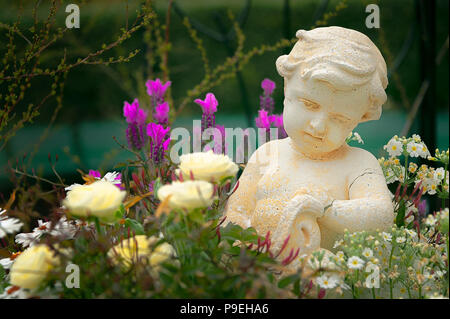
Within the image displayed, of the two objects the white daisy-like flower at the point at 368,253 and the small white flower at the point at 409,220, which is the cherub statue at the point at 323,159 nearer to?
the white daisy-like flower at the point at 368,253

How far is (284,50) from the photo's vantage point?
2.56 m

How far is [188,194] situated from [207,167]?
111 mm

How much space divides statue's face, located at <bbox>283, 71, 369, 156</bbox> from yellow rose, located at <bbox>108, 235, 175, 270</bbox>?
0.48 meters

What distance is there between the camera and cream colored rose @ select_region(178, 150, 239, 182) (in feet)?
3.19

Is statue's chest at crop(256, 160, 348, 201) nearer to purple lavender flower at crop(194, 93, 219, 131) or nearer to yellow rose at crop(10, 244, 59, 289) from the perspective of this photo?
purple lavender flower at crop(194, 93, 219, 131)

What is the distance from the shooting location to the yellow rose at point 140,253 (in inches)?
36.9

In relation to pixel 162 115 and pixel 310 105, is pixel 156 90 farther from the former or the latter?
pixel 310 105

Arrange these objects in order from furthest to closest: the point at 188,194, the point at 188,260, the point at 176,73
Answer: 1. the point at 176,73
2. the point at 188,260
3. the point at 188,194

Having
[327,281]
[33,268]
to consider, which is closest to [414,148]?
[327,281]

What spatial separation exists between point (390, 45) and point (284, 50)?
22.5 inches

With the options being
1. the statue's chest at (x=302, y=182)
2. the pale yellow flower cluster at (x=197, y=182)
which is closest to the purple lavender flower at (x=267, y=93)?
the statue's chest at (x=302, y=182)

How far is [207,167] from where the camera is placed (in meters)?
0.97

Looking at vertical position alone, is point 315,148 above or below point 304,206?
above
